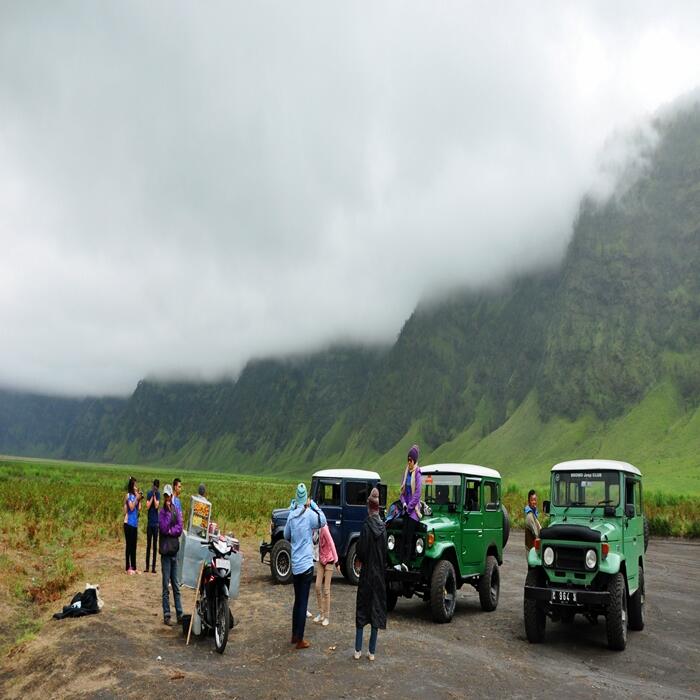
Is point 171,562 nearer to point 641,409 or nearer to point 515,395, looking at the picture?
point 641,409

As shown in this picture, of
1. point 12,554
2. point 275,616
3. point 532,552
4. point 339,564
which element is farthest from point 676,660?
point 12,554

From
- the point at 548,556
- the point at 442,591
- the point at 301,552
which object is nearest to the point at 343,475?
the point at 442,591

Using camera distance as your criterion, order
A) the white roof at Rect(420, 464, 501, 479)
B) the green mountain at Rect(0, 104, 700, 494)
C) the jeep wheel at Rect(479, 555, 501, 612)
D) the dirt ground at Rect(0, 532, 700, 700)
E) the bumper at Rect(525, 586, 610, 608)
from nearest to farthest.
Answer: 1. the dirt ground at Rect(0, 532, 700, 700)
2. the bumper at Rect(525, 586, 610, 608)
3. the white roof at Rect(420, 464, 501, 479)
4. the jeep wheel at Rect(479, 555, 501, 612)
5. the green mountain at Rect(0, 104, 700, 494)

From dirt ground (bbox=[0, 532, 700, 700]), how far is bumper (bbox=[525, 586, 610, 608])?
0.95 meters

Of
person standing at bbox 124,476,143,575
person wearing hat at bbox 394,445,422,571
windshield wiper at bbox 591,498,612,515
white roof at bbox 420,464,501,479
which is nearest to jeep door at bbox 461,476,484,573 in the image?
white roof at bbox 420,464,501,479

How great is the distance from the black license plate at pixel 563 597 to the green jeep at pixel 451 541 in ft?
7.86

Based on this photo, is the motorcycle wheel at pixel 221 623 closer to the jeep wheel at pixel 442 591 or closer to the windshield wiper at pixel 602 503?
the jeep wheel at pixel 442 591

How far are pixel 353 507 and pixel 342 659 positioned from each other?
7462 mm

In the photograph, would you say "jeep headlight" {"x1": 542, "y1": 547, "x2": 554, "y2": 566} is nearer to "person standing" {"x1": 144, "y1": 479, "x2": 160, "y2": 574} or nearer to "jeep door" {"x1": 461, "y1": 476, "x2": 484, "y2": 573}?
"jeep door" {"x1": 461, "y1": 476, "x2": 484, "y2": 573}

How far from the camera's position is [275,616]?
13.9m

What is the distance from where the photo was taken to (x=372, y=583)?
1013 cm

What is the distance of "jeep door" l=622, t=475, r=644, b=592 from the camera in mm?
12984

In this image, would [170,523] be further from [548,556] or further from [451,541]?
[548,556]

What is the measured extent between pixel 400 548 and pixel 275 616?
3084mm
